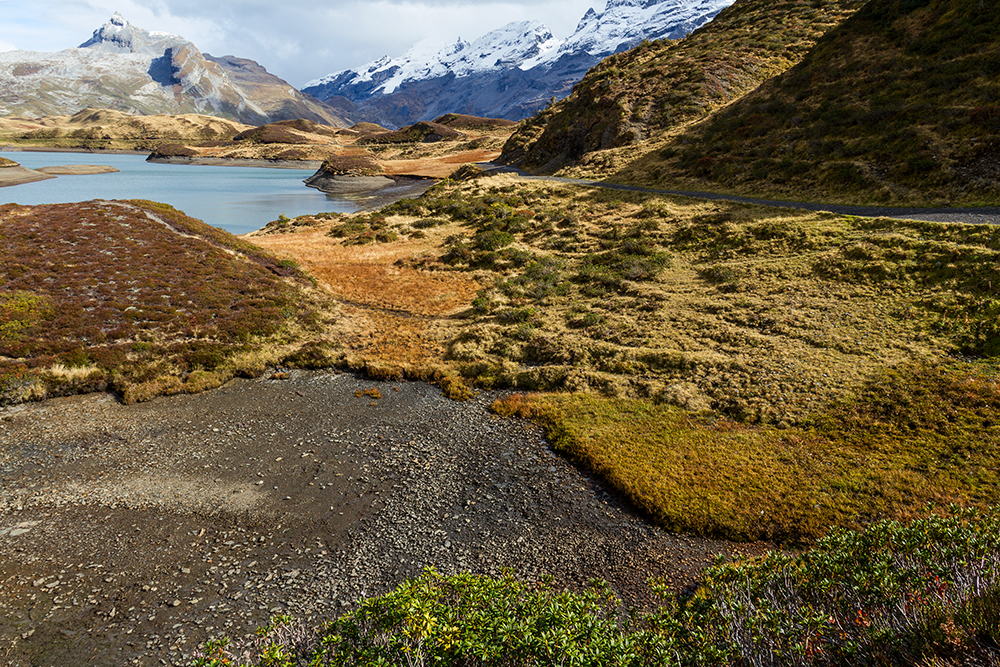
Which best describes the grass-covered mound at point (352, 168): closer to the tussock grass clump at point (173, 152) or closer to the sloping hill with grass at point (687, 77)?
the sloping hill with grass at point (687, 77)

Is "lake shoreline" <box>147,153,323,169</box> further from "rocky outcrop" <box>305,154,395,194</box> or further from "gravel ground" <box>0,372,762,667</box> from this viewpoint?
"gravel ground" <box>0,372,762,667</box>

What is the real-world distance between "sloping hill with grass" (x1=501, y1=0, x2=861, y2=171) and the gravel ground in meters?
66.0

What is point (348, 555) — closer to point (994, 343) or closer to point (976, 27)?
point (994, 343)

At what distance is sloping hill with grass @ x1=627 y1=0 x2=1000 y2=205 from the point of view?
34.8 meters

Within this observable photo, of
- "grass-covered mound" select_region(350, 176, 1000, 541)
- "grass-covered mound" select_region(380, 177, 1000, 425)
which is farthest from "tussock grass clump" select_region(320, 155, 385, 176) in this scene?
"grass-covered mound" select_region(350, 176, 1000, 541)

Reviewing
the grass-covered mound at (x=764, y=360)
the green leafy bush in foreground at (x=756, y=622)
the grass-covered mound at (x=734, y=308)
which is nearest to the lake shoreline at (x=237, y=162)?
the grass-covered mound at (x=734, y=308)

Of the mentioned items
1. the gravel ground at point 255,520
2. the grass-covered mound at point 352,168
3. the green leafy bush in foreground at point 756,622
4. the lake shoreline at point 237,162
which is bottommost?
the gravel ground at point 255,520

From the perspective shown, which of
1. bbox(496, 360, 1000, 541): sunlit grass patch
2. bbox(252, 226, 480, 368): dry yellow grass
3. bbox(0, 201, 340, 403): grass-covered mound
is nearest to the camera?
bbox(496, 360, 1000, 541): sunlit grass patch

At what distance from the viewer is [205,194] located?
10275 cm

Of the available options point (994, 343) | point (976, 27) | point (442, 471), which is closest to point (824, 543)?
point (442, 471)

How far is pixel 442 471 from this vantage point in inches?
645

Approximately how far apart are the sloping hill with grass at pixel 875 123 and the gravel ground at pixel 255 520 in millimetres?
36976

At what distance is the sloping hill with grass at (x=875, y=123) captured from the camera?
114 ft

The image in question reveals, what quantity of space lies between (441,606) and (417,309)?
2608 cm
